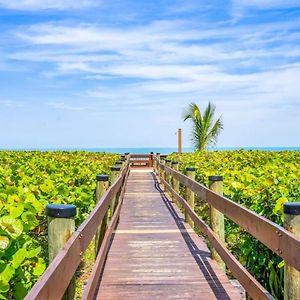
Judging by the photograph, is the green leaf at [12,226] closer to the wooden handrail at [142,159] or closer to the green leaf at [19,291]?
the green leaf at [19,291]

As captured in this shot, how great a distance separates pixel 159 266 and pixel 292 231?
132 inches

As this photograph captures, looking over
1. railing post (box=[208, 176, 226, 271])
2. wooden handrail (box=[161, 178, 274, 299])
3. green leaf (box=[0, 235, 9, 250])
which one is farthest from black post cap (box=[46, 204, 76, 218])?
railing post (box=[208, 176, 226, 271])

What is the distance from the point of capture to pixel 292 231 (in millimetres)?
3076

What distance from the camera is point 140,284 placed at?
17.8 ft

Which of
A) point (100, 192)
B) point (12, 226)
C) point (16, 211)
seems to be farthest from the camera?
point (100, 192)

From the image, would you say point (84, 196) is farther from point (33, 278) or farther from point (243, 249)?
point (33, 278)

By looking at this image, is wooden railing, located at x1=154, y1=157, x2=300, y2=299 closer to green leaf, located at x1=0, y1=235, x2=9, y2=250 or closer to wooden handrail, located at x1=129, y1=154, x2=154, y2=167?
green leaf, located at x1=0, y1=235, x2=9, y2=250

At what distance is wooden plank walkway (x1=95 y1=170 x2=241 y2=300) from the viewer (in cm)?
509

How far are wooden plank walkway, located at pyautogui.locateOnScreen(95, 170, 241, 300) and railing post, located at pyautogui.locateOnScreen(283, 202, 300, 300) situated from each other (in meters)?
1.74

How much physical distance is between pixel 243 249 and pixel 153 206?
23.5 feet

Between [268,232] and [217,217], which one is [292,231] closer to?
[268,232]

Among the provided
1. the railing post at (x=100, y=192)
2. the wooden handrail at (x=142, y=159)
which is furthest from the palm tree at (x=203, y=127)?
the railing post at (x=100, y=192)

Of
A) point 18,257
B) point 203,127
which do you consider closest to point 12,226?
point 18,257

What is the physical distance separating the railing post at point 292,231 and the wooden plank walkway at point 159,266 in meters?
1.74
